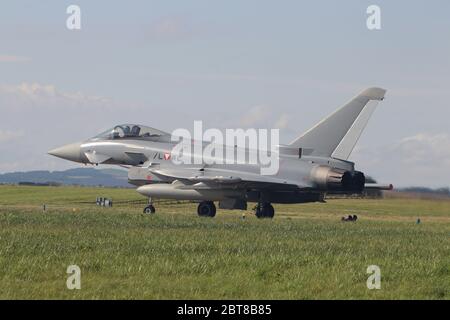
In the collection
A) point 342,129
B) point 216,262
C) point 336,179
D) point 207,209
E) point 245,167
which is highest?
point 342,129

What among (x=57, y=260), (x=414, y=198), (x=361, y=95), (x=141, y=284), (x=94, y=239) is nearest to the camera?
(x=141, y=284)

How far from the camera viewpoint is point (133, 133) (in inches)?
1754

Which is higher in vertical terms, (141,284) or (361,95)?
(361,95)

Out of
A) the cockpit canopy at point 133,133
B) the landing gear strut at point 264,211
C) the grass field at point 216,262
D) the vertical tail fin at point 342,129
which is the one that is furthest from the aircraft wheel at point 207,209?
the grass field at point 216,262

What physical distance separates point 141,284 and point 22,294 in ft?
6.82

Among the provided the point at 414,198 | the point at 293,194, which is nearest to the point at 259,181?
the point at 293,194

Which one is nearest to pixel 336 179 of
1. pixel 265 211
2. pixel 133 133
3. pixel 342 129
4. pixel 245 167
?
pixel 342 129

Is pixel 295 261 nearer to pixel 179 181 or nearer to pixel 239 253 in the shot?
pixel 239 253

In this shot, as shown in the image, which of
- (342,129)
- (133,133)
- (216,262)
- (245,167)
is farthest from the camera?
(133,133)

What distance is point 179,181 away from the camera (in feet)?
138

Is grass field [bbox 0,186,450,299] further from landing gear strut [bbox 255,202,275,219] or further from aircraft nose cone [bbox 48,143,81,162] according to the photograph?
aircraft nose cone [bbox 48,143,81,162]

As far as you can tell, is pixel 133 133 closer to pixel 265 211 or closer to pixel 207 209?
pixel 207 209

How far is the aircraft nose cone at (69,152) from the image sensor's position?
45594 mm

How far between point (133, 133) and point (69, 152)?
373cm
